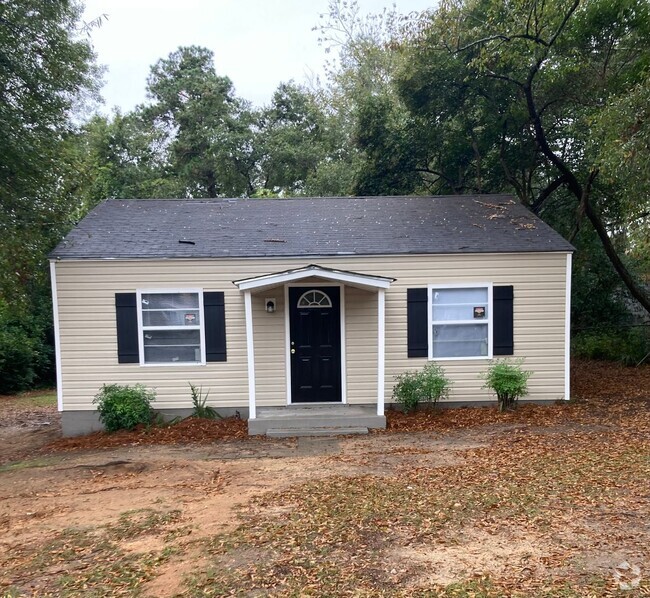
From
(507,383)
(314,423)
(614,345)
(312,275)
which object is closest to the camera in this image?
(314,423)

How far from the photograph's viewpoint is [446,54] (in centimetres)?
1298

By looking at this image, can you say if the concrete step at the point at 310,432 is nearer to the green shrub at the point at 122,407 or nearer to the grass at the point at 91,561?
the green shrub at the point at 122,407

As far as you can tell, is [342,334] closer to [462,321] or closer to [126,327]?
[462,321]

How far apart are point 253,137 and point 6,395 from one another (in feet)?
51.6

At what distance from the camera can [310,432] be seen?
315 inches

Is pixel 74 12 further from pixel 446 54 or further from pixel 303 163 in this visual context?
pixel 303 163

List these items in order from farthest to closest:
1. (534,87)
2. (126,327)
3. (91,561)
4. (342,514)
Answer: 1. (534,87)
2. (126,327)
3. (342,514)
4. (91,561)

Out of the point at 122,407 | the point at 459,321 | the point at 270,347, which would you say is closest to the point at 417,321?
the point at 459,321

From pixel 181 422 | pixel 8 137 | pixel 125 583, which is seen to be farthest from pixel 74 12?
pixel 125 583

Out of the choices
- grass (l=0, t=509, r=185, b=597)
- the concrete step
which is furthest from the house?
grass (l=0, t=509, r=185, b=597)

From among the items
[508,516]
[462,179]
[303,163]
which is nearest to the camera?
[508,516]

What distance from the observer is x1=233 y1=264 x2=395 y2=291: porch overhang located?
827 centimetres

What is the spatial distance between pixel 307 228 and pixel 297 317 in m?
1.87

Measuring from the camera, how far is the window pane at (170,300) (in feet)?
29.1
